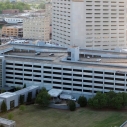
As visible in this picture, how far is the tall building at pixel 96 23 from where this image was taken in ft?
191

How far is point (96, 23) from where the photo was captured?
58.8 meters

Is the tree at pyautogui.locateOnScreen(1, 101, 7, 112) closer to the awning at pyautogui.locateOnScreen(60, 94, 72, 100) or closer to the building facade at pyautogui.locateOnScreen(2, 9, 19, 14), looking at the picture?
the awning at pyautogui.locateOnScreen(60, 94, 72, 100)

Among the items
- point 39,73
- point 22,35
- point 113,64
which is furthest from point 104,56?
→ point 22,35

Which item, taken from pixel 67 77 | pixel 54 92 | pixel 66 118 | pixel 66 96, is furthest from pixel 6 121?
pixel 67 77

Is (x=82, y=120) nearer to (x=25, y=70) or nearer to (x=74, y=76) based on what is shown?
(x=74, y=76)

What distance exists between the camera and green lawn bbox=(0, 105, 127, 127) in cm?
3301

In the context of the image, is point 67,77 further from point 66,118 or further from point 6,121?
point 6,121

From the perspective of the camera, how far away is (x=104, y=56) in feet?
156

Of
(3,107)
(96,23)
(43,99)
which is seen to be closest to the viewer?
(3,107)

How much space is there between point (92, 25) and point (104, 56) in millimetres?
12337

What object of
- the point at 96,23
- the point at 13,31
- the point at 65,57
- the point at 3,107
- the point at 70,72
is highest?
the point at 96,23

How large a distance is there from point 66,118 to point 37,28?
161 feet

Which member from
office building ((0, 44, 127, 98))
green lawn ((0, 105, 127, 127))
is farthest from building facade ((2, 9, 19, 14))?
green lawn ((0, 105, 127, 127))

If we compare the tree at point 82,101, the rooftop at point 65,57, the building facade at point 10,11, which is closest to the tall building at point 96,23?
the rooftop at point 65,57
